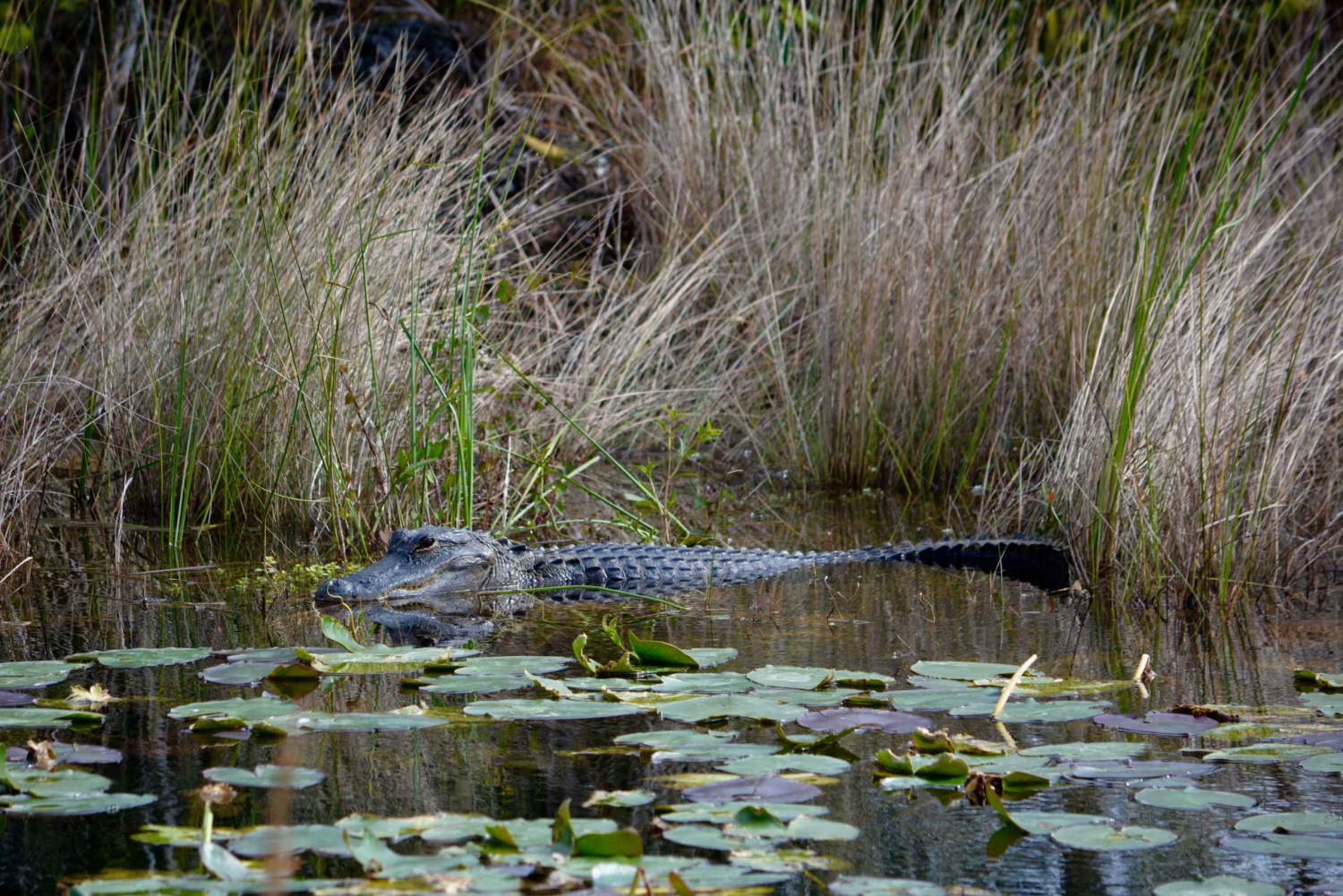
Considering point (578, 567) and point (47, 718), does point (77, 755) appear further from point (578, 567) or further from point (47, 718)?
point (578, 567)

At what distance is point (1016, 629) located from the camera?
403 cm

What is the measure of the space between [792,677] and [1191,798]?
972 millimetres

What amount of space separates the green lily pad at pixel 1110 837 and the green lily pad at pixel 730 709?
2.38ft

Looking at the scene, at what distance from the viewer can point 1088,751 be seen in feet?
8.81

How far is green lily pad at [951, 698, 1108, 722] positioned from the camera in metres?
2.93

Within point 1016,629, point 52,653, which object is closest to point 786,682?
point 1016,629

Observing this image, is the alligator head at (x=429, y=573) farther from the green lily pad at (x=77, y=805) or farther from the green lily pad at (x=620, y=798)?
the green lily pad at (x=620, y=798)

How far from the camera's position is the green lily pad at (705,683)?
310cm

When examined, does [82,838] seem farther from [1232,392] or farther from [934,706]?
[1232,392]

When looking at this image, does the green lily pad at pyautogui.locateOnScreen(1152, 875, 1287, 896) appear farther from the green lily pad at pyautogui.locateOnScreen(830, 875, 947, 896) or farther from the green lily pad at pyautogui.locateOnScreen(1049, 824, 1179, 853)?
the green lily pad at pyautogui.locateOnScreen(830, 875, 947, 896)

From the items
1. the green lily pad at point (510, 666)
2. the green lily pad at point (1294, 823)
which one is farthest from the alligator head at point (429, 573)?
the green lily pad at point (1294, 823)

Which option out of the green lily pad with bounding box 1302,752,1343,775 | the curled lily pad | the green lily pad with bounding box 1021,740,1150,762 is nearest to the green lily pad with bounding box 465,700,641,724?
the green lily pad with bounding box 1021,740,1150,762

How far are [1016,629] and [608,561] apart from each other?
1.39 meters

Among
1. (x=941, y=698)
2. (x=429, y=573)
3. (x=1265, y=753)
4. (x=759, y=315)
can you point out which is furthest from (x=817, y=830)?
(x=759, y=315)
